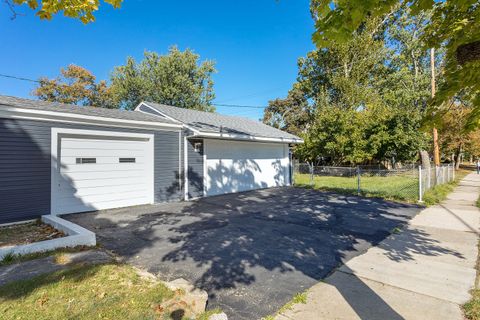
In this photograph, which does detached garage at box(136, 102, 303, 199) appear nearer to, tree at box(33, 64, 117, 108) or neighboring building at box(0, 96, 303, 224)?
neighboring building at box(0, 96, 303, 224)

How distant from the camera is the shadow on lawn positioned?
3645mm

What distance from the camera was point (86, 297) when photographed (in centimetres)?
295

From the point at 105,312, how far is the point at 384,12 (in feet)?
12.0

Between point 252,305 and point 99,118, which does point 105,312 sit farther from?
point 99,118

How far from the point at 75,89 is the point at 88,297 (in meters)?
29.3

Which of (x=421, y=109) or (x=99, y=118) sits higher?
(x=421, y=109)

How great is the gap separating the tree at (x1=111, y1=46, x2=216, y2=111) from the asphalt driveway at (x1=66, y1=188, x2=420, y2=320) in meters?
19.0

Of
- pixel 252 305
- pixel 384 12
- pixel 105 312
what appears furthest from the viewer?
pixel 252 305

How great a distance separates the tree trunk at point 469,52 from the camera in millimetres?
2203

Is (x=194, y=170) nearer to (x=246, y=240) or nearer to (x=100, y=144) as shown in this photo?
(x=100, y=144)

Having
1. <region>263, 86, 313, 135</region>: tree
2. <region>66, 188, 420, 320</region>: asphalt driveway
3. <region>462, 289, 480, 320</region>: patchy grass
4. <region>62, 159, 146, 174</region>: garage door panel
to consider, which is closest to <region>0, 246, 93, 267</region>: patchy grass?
<region>66, 188, 420, 320</region>: asphalt driveway

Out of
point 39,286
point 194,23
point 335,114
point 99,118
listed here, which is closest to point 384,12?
point 39,286

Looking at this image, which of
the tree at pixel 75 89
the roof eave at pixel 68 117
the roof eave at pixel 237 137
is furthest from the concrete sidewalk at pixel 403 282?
the tree at pixel 75 89

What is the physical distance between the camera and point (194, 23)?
17875mm
